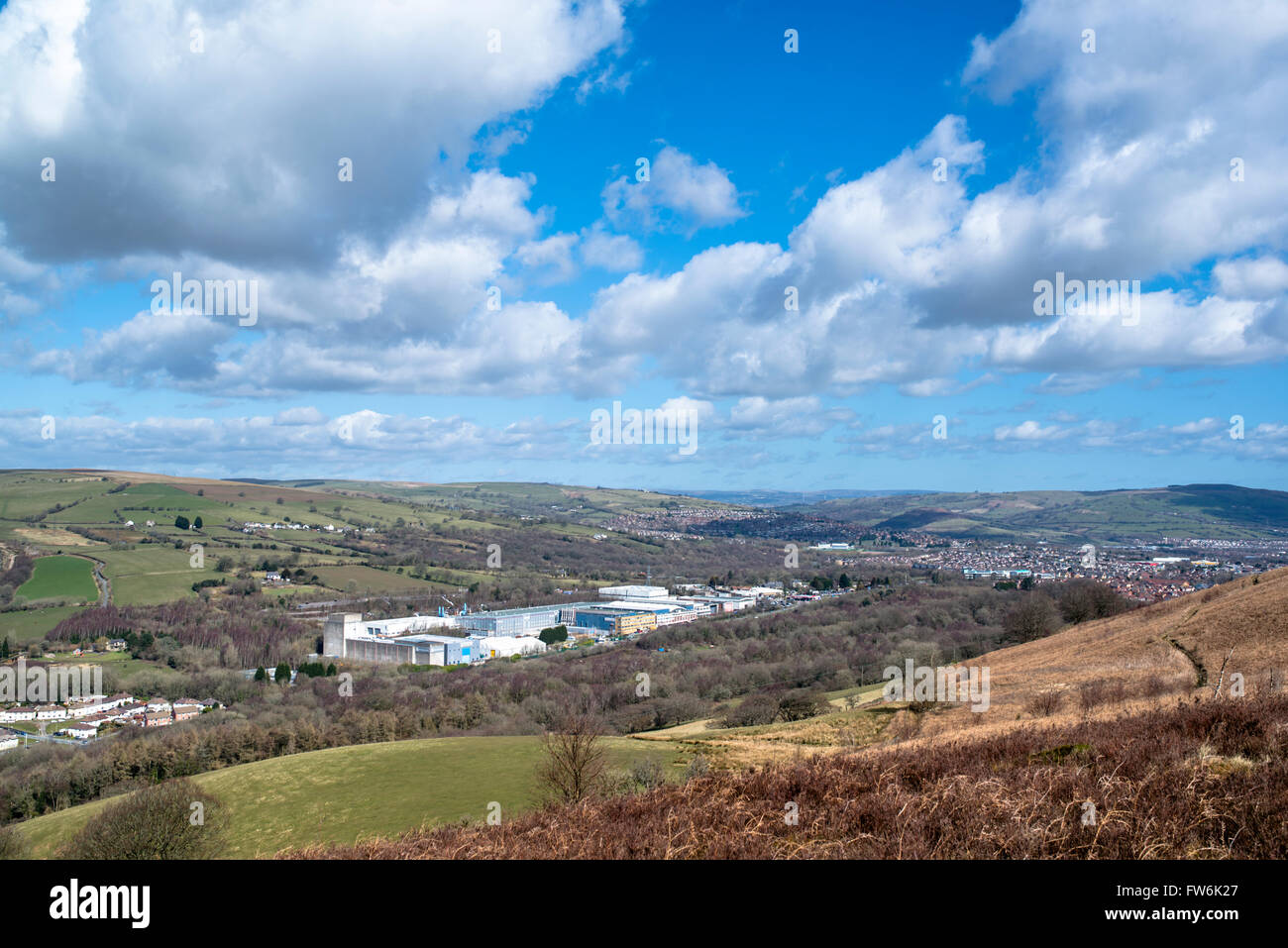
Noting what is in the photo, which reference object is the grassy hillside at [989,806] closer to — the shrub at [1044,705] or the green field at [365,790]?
the shrub at [1044,705]

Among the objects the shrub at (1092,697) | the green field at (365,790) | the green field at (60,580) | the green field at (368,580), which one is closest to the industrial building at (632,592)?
the green field at (368,580)

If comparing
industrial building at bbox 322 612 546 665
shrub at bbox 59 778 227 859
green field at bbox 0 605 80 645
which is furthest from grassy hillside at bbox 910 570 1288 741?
green field at bbox 0 605 80 645

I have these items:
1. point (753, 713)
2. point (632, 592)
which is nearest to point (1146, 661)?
point (753, 713)

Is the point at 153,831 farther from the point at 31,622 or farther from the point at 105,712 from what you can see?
the point at 31,622
